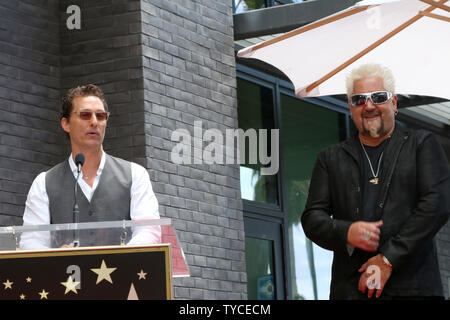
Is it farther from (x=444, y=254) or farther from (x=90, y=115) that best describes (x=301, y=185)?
(x=90, y=115)

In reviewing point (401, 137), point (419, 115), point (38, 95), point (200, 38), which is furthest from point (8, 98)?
point (419, 115)

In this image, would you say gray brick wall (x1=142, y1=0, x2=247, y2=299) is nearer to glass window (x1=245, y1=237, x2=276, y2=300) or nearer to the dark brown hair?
glass window (x1=245, y1=237, x2=276, y2=300)

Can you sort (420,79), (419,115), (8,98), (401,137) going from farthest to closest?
(419,115) → (8,98) → (420,79) → (401,137)

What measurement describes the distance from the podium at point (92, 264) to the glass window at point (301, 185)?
23.1ft

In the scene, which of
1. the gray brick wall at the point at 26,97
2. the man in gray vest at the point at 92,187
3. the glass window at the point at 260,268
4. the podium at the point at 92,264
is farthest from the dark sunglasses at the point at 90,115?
the glass window at the point at 260,268

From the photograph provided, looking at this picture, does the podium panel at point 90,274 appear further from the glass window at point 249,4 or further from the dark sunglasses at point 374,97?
the glass window at point 249,4

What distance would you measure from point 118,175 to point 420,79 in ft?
8.42

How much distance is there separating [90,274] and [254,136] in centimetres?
675

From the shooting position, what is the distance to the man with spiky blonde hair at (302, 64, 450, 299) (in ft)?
13.6

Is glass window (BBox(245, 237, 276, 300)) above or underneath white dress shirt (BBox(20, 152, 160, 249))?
above

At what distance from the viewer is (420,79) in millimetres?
6297

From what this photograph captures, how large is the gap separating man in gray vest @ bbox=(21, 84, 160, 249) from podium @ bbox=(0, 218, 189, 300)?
79 centimetres

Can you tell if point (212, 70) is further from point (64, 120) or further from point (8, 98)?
point (64, 120)

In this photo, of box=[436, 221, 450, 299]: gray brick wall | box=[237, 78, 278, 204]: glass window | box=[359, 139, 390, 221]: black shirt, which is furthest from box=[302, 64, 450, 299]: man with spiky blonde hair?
box=[436, 221, 450, 299]: gray brick wall
